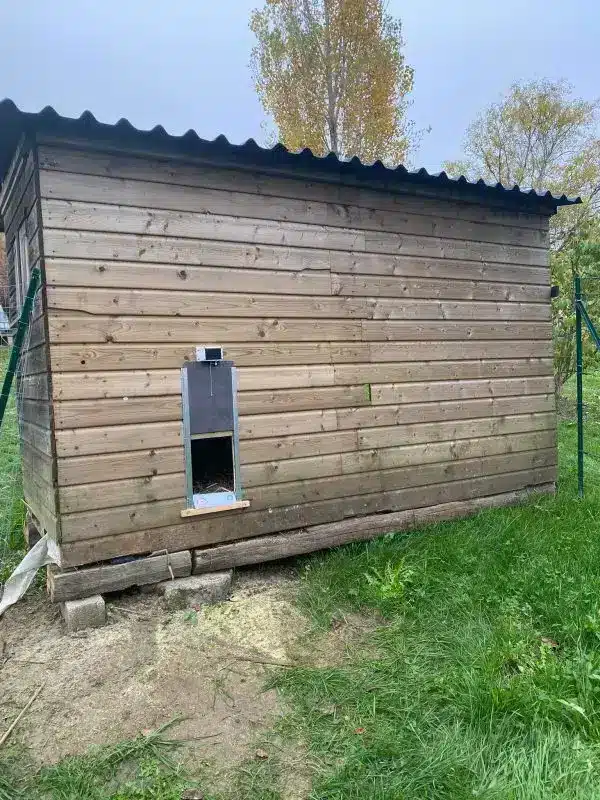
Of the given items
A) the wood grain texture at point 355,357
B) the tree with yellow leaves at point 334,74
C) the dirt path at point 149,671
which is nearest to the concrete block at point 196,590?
the dirt path at point 149,671

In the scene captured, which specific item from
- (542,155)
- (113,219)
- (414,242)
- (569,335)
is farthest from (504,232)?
(542,155)

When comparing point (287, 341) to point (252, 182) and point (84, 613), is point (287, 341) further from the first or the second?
point (84, 613)

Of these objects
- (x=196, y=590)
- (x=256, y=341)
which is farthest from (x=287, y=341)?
(x=196, y=590)

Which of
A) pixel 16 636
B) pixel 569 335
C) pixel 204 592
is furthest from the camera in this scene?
pixel 569 335

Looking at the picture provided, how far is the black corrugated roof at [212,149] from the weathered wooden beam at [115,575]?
290cm

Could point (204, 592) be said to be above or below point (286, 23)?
below

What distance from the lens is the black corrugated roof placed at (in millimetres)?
3471

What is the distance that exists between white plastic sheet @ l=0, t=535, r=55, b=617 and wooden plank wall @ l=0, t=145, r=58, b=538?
0.52 feet

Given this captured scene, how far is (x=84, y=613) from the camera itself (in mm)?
3635

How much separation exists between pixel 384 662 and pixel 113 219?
3360 mm

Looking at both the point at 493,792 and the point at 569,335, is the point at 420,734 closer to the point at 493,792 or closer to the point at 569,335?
the point at 493,792

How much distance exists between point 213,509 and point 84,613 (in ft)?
3.59

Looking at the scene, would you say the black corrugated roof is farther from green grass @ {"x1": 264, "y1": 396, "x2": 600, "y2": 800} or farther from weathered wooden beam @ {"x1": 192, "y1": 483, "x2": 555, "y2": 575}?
green grass @ {"x1": 264, "y1": 396, "x2": 600, "y2": 800}

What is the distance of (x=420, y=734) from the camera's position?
2641 mm
